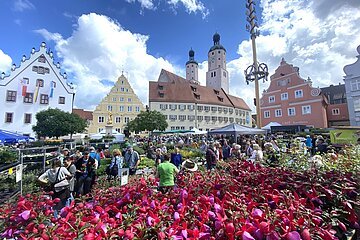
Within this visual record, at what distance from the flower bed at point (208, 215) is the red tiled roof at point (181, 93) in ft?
146

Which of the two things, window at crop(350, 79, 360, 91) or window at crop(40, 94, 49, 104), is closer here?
window at crop(350, 79, 360, 91)

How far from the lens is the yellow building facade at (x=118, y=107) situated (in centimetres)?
4372

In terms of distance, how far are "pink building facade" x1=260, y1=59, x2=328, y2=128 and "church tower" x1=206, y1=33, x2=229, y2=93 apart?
3176cm

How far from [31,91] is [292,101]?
150 ft

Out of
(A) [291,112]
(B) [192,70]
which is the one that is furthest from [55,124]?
(B) [192,70]

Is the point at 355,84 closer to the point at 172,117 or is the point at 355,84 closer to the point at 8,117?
the point at 172,117

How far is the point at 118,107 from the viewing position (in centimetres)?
4534

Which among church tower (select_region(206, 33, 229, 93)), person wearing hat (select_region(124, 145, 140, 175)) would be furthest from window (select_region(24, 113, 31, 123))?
church tower (select_region(206, 33, 229, 93))

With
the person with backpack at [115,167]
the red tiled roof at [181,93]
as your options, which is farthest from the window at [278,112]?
the person with backpack at [115,167]

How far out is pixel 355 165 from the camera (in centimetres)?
332

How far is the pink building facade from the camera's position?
103 feet

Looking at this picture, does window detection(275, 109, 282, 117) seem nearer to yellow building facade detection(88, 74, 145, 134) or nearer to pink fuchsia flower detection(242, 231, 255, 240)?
yellow building facade detection(88, 74, 145, 134)

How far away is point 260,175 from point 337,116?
4041cm

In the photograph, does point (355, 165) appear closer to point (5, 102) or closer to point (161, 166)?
point (161, 166)
